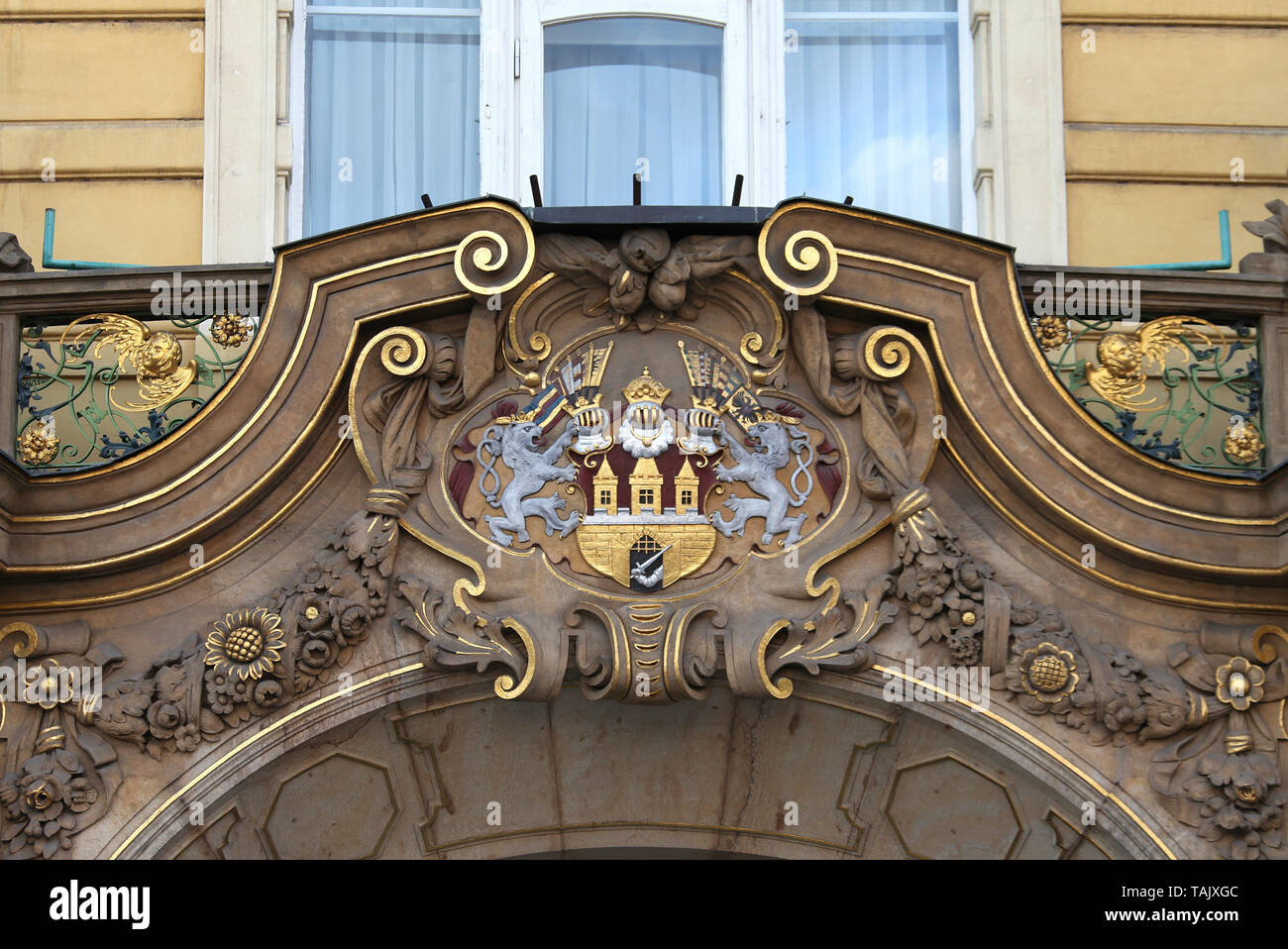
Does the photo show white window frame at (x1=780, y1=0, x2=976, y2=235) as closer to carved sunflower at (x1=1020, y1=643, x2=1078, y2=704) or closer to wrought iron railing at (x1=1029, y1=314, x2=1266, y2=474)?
wrought iron railing at (x1=1029, y1=314, x2=1266, y2=474)

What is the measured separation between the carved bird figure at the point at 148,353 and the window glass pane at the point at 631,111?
1938 millimetres

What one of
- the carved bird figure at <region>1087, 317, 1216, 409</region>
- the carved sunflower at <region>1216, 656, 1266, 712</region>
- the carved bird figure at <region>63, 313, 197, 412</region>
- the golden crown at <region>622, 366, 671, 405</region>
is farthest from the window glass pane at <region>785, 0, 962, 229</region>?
the carved bird figure at <region>63, 313, 197, 412</region>

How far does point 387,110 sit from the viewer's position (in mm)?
9859

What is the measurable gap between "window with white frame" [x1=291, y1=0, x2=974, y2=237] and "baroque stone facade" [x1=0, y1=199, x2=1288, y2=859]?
4.78 ft

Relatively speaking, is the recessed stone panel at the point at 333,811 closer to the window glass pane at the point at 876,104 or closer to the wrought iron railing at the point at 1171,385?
the wrought iron railing at the point at 1171,385

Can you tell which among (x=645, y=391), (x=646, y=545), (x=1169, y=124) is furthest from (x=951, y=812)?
(x=1169, y=124)

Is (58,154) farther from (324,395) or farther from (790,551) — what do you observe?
(790,551)

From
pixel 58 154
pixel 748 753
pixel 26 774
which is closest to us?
pixel 26 774

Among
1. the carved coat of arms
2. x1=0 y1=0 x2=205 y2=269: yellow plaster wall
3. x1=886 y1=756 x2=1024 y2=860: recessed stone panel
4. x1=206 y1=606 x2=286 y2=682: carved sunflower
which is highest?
x1=0 y1=0 x2=205 y2=269: yellow plaster wall

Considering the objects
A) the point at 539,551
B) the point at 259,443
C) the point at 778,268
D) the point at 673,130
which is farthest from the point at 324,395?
the point at 673,130

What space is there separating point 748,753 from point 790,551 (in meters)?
0.94

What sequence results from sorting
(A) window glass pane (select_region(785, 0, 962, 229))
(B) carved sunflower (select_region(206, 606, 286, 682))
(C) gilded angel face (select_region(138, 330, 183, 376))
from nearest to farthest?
(B) carved sunflower (select_region(206, 606, 286, 682)) → (C) gilded angel face (select_region(138, 330, 183, 376)) → (A) window glass pane (select_region(785, 0, 962, 229))

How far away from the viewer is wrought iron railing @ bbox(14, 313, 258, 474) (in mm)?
8398

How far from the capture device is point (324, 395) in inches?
324
